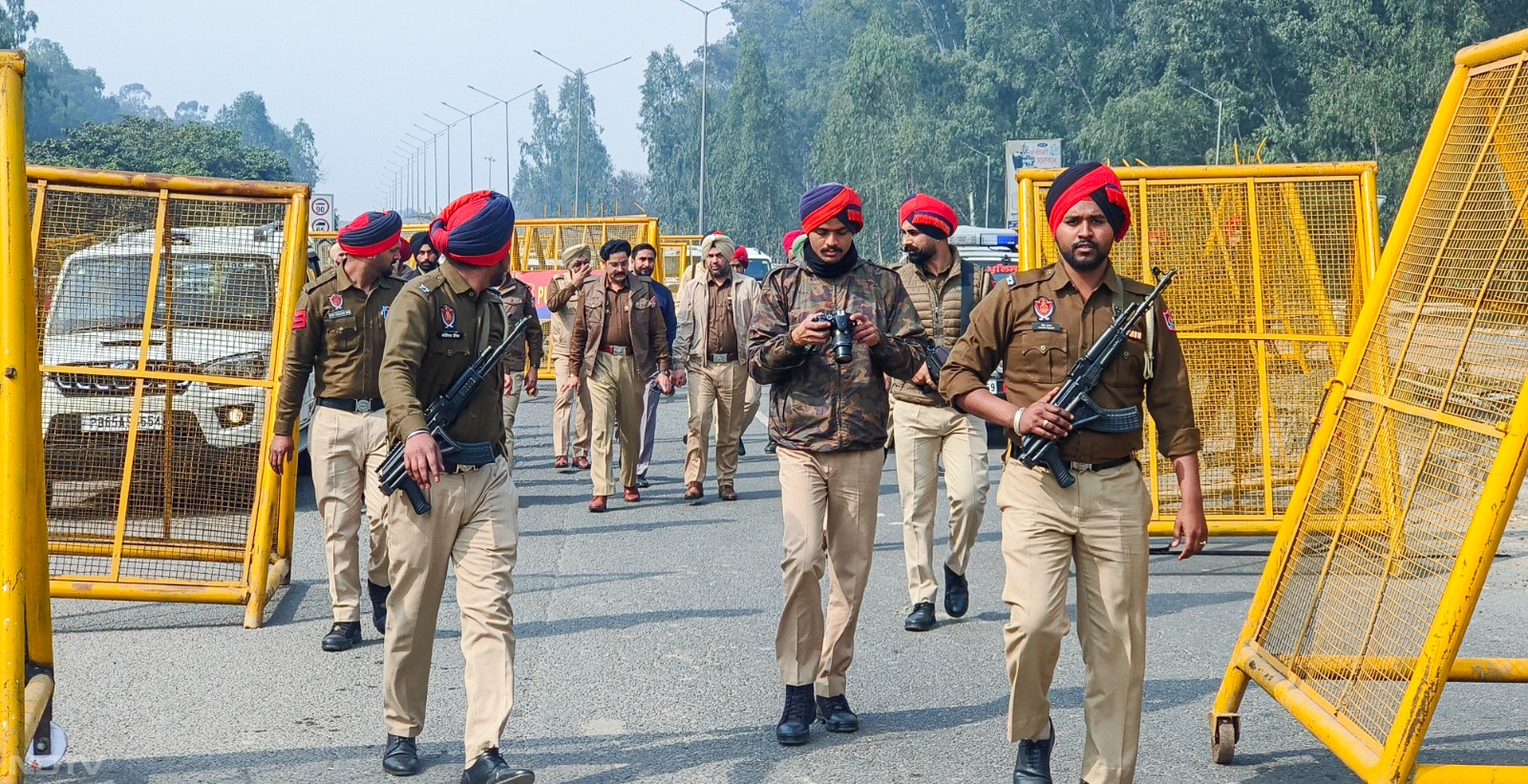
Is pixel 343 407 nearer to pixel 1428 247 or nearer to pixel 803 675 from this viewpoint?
pixel 803 675

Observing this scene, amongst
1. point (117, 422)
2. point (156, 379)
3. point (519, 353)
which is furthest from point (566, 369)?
point (156, 379)

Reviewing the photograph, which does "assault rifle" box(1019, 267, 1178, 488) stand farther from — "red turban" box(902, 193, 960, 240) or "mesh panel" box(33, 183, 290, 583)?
"mesh panel" box(33, 183, 290, 583)

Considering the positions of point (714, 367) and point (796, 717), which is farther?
point (714, 367)

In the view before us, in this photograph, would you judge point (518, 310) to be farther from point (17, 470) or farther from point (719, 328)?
point (17, 470)

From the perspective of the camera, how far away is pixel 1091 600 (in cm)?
507

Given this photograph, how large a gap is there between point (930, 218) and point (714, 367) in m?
5.30

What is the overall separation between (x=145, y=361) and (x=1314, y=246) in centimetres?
632

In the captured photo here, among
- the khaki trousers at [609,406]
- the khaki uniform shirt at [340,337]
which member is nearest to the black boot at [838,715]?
the khaki uniform shirt at [340,337]

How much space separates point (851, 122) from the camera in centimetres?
8894

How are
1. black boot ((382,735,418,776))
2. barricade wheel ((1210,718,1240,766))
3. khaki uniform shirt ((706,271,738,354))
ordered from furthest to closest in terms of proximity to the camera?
khaki uniform shirt ((706,271,738,354)), black boot ((382,735,418,776)), barricade wheel ((1210,718,1240,766))

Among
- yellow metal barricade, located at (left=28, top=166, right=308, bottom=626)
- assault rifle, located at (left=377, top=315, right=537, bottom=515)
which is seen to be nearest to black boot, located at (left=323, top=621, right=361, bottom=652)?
yellow metal barricade, located at (left=28, top=166, right=308, bottom=626)

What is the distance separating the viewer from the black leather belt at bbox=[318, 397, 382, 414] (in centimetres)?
772

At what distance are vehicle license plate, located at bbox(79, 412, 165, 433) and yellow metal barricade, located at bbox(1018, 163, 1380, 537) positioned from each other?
15.3 ft

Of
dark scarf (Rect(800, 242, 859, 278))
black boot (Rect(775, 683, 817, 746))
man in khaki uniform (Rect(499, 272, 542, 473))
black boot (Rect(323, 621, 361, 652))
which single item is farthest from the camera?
man in khaki uniform (Rect(499, 272, 542, 473))
